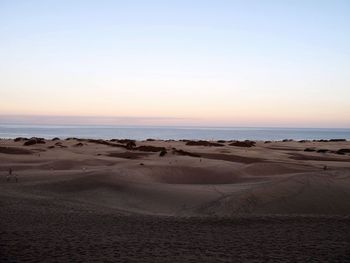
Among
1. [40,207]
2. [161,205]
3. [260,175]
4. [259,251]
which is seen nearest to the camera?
[259,251]

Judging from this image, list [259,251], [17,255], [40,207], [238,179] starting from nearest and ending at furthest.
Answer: [17,255] < [259,251] < [40,207] < [238,179]

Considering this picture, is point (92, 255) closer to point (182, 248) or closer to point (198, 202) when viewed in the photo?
point (182, 248)

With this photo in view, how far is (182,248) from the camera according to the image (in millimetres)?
6883

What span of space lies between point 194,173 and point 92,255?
10.4 metres

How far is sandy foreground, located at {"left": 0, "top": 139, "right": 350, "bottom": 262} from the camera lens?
6.63 m

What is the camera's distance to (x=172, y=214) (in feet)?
34.8

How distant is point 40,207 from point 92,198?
2311 millimetres

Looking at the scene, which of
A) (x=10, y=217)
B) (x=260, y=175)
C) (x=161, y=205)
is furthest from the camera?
(x=260, y=175)

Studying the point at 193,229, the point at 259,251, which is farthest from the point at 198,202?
the point at 259,251

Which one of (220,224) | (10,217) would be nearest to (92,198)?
(10,217)

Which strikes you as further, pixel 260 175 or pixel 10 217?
pixel 260 175

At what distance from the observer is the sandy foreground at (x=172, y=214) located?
21.7 ft

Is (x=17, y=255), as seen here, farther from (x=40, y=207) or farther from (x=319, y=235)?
(x=319, y=235)

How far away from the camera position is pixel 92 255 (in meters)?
6.32
